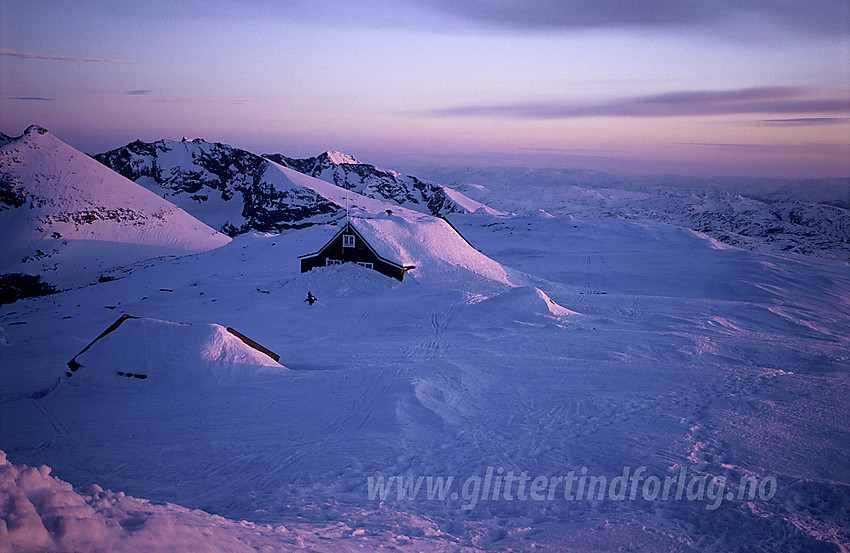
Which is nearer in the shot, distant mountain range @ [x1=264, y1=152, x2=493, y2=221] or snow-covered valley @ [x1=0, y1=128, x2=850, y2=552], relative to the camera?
snow-covered valley @ [x1=0, y1=128, x2=850, y2=552]

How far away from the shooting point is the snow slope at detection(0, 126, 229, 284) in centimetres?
6165

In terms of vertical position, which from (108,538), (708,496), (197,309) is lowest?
(197,309)

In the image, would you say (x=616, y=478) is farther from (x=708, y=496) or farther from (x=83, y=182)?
(x=83, y=182)

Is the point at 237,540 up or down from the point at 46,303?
up

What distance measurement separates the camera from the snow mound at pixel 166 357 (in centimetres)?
1402

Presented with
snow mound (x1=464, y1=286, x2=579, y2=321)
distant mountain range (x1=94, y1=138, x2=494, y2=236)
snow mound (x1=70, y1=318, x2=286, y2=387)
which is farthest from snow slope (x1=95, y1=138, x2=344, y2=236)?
snow mound (x1=70, y1=318, x2=286, y2=387)

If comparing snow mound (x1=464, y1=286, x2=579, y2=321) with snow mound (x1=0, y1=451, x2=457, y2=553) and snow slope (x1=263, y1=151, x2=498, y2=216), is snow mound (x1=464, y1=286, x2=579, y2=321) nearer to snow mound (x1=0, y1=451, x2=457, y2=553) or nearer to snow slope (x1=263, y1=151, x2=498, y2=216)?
snow mound (x1=0, y1=451, x2=457, y2=553)

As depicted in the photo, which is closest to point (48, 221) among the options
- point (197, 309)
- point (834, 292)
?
point (197, 309)

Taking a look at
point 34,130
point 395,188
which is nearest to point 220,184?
point 395,188

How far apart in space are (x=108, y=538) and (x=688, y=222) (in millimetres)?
177679

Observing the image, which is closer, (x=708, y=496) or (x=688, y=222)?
(x=708, y=496)

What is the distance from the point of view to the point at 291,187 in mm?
127188

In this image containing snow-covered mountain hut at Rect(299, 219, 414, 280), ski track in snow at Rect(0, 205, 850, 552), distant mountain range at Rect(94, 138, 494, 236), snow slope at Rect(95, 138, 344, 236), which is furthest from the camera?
distant mountain range at Rect(94, 138, 494, 236)

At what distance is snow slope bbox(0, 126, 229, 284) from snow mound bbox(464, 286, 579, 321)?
55.3m
